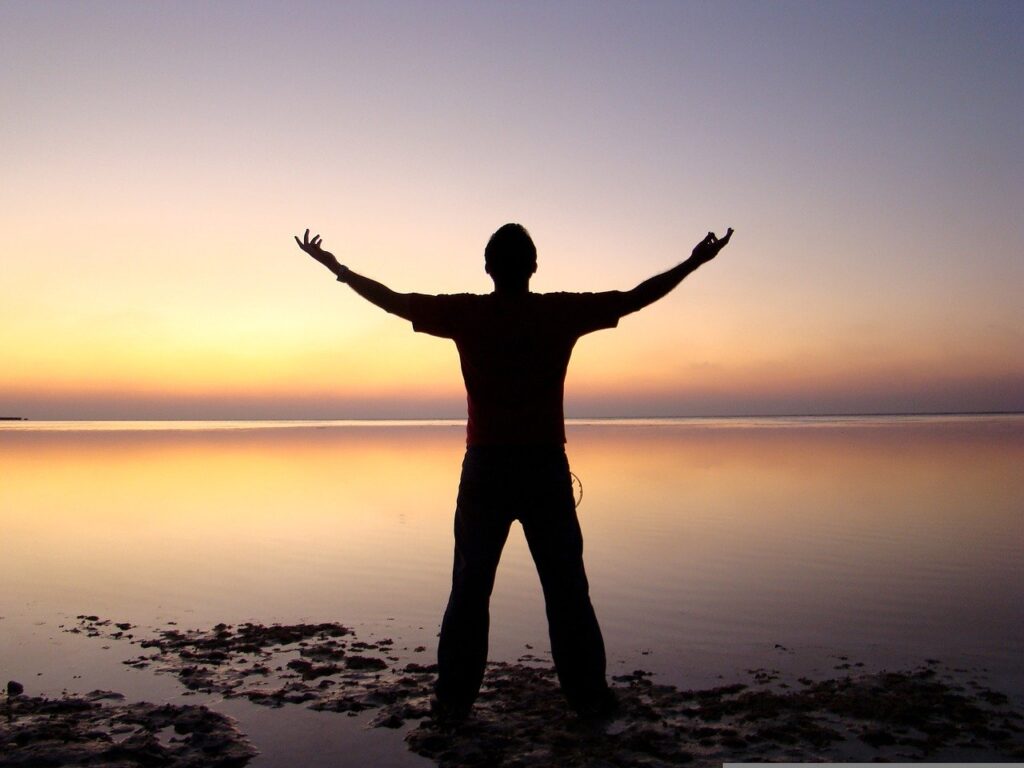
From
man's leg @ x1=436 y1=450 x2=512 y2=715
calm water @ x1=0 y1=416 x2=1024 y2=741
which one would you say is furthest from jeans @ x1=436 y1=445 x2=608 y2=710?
calm water @ x1=0 y1=416 x2=1024 y2=741

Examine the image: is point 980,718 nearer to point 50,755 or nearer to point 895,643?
point 895,643

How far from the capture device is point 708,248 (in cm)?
514

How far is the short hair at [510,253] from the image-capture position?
520 cm

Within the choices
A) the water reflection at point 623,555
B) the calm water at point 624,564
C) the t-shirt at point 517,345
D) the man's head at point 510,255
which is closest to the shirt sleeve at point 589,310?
the t-shirt at point 517,345

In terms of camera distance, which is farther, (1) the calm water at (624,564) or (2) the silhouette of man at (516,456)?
(1) the calm water at (624,564)

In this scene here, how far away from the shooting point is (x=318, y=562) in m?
11.5

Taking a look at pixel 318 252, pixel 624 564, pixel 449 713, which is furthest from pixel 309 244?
pixel 624 564

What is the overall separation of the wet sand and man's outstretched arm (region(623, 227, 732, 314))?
100 inches

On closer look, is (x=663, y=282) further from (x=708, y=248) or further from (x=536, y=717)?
(x=536, y=717)

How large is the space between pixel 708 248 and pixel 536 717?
3106mm

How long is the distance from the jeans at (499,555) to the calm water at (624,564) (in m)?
1.36

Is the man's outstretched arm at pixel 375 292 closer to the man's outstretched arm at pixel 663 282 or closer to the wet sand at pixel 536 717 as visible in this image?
the man's outstretched arm at pixel 663 282

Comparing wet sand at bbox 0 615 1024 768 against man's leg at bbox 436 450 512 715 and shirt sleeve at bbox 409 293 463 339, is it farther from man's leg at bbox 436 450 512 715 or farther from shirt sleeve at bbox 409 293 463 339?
shirt sleeve at bbox 409 293 463 339

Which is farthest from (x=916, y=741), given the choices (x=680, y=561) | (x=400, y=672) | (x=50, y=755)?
(x=680, y=561)
